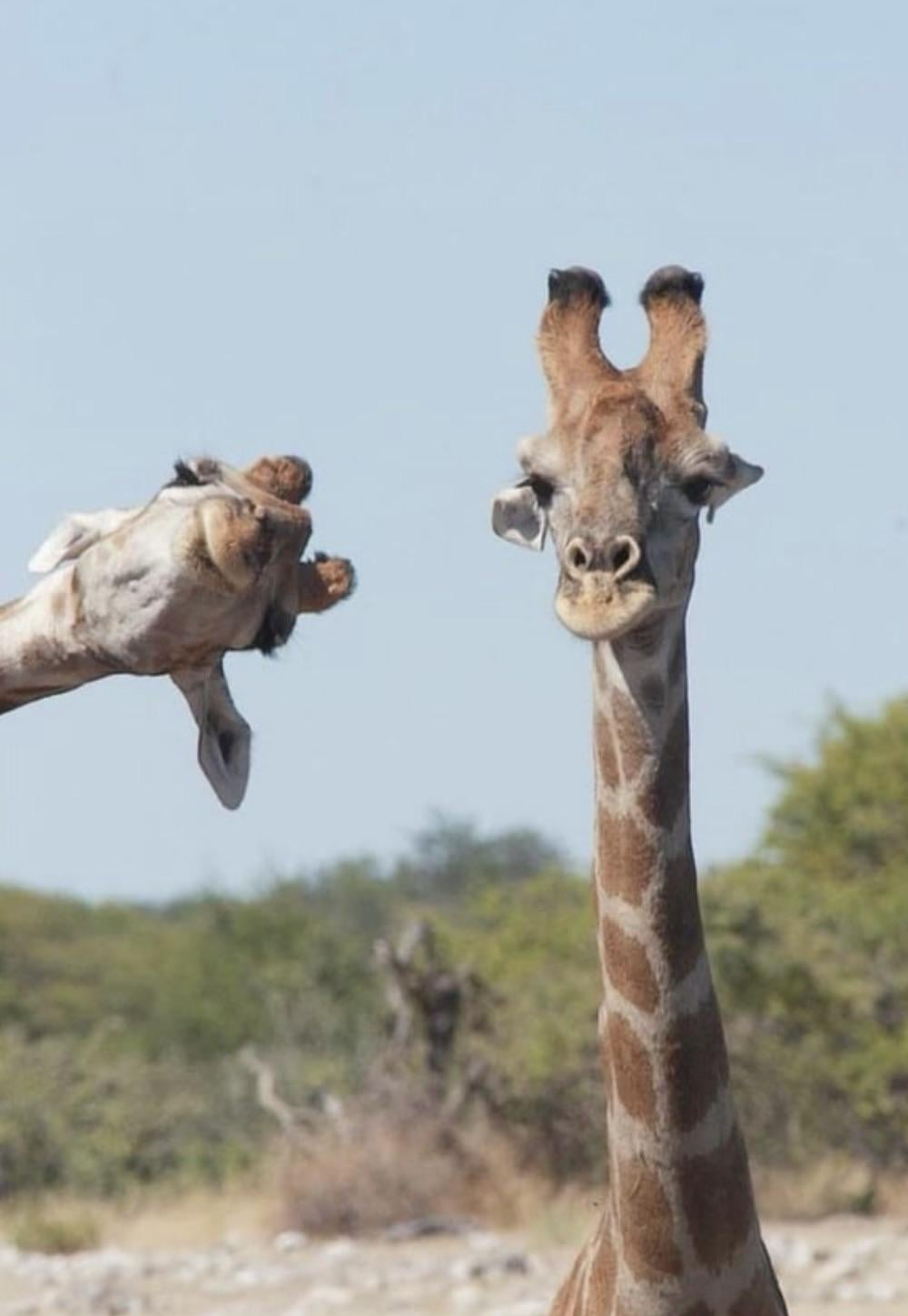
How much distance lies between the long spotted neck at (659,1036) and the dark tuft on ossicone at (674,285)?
67 cm

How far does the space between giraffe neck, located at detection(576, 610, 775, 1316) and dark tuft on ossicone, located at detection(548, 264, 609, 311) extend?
28.0 inches

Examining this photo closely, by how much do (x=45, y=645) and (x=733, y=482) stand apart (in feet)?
10.4

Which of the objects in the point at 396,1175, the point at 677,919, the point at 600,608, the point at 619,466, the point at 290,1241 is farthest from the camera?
the point at 396,1175

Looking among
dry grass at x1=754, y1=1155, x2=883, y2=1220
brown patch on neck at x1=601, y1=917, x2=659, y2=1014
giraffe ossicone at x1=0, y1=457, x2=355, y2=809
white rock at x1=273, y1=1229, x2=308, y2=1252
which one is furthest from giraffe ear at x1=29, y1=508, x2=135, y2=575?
dry grass at x1=754, y1=1155, x2=883, y2=1220

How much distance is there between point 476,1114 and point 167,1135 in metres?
6.13

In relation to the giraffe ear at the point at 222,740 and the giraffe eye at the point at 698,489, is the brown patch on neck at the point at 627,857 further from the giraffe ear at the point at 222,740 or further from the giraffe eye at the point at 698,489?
the giraffe ear at the point at 222,740

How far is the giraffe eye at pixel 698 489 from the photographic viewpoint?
5.93m

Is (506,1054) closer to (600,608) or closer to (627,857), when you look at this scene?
(627,857)

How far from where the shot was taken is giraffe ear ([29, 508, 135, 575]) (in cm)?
307

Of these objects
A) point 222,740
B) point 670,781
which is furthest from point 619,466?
point 222,740

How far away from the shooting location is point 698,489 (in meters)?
5.96

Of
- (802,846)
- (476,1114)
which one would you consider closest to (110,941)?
(802,846)

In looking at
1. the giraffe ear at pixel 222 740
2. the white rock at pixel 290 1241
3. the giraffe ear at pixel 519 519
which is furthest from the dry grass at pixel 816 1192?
the giraffe ear at pixel 222 740

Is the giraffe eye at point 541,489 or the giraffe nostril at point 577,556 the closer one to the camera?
the giraffe nostril at point 577,556
